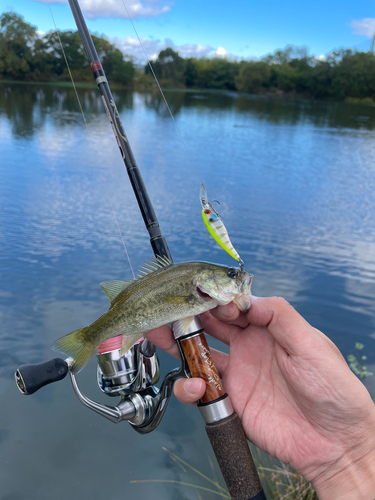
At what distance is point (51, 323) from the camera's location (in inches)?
136

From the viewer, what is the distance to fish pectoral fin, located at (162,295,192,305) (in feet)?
4.83

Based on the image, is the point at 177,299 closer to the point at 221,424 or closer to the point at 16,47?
the point at 221,424

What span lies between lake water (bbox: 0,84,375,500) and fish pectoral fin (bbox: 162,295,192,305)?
1.54 m

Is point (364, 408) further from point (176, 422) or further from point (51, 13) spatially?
point (51, 13)

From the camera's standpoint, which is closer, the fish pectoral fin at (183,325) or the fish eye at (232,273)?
the fish eye at (232,273)

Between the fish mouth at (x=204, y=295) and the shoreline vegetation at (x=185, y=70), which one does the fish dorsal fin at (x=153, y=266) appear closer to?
the fish mouth at (x=204, y=295)

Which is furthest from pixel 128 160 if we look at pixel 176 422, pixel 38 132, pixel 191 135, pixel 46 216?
pixel 191 135

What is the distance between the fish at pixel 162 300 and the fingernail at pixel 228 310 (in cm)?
3

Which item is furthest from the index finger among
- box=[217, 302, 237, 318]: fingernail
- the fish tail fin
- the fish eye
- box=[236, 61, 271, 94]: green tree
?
A: box=[236, 61, 271, 94]: green tree

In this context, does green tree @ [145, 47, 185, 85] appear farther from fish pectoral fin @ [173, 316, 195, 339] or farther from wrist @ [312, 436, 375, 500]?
wrist @ [312, 436, 375, 500]

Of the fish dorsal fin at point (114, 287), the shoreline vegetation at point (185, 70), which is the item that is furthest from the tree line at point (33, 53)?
the fish dorsal fin at point (114, 287)

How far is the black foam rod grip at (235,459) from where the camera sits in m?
1.44

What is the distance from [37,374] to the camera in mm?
1503

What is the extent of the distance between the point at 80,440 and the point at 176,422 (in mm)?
699
